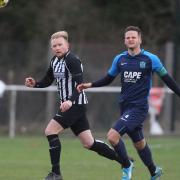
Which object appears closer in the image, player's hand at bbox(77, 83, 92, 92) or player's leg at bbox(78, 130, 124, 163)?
player's hand at bbox(77, 83, 92, 92)

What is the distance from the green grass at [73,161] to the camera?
1205 centimetres

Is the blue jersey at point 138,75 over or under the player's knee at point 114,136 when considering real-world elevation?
over

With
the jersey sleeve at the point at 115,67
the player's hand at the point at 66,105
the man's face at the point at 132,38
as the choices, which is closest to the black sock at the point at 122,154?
the player's hand at the point at 66,105

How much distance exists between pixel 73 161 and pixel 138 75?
12.4 feet

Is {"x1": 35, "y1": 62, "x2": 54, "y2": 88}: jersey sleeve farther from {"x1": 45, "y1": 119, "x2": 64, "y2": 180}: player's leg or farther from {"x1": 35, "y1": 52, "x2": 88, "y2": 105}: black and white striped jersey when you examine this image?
{"x1": 45, "y1": 119, "x2": 64, "y2": 180}: player's leg

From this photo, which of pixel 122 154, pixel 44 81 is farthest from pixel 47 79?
pixel 122 154

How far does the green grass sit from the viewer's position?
12.1 m

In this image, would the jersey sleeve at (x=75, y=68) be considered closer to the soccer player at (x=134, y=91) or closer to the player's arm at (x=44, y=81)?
the soccer player at (x=134, y=91)

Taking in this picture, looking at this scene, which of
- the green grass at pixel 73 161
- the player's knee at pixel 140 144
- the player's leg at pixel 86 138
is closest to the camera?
the player's knee at pixel 140 144

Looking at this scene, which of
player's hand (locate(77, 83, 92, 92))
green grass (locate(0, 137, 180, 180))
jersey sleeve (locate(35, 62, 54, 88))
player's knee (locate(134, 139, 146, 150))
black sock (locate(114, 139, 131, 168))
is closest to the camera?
player's hand (locate(77, 83, 92, 92))

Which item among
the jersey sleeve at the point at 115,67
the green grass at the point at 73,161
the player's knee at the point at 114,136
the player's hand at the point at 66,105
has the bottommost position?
the green grass at the point at 73,161

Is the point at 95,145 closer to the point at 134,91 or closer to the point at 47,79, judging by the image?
Result: the point at 134,91

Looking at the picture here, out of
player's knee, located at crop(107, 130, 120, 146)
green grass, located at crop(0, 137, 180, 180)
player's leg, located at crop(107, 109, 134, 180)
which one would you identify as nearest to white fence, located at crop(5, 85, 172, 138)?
green grass, located at crop(0, 137, 180, 180)

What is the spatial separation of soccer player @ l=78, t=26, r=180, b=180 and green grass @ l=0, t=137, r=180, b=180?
0.73 m
